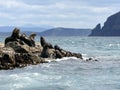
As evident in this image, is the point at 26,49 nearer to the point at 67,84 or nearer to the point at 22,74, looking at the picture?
the point at 22,74

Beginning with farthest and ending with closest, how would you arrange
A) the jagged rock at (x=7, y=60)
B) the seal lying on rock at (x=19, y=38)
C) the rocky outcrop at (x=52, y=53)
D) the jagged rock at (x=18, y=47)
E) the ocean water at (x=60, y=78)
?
the seal lying on rock at (x=19, y=38) → the rocky outcrop at (x=52, y=53) → the jagged rock at (x=18, y=47) → the jagged rock at (x=7, y=60) → the ocean water at (x=60, y=78)

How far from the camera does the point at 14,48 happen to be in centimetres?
6278

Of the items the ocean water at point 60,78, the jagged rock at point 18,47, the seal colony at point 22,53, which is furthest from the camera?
the jagged rock at point 18,47

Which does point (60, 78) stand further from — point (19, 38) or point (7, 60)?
point (19, 38)

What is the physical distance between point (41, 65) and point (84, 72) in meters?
8.34

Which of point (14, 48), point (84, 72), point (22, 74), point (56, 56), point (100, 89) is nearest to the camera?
point (100, 89)

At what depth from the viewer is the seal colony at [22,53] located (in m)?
54.1

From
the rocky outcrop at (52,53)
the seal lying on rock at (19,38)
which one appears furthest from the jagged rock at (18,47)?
the rocky outcrop at (52,53)

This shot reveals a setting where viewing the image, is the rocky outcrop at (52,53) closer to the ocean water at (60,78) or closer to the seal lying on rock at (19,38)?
the seal lying on rock at (19,38)

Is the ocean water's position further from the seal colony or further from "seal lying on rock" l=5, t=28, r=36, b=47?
"seal lying on rock" l=5, t=28, r=36, b=47

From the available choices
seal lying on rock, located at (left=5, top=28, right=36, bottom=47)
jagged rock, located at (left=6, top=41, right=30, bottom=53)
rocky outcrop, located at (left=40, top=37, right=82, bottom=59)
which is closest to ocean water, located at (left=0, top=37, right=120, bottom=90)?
jagged rock, located at (left=6, top=41, right=30, bottom=53)

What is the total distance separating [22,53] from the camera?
58.7 meters

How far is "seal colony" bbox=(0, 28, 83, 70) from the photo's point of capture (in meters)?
54.1

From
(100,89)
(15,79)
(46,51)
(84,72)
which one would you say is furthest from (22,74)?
(46,51)
